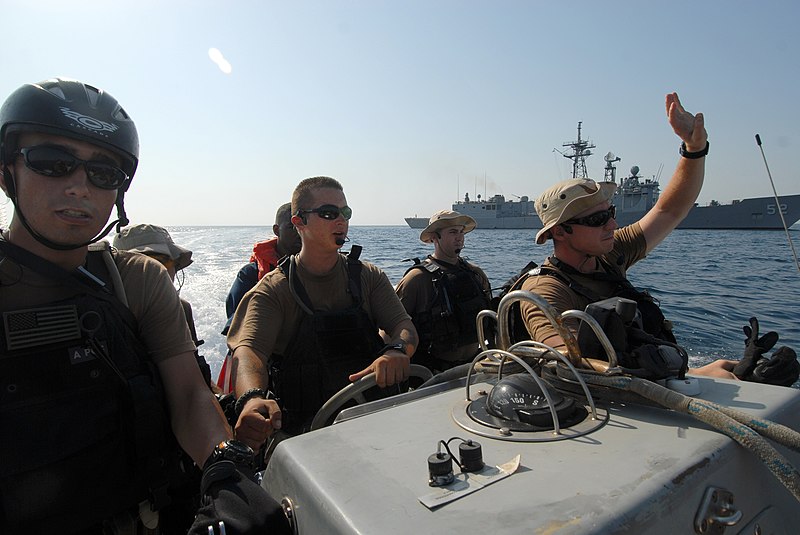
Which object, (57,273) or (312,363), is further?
(312,363)

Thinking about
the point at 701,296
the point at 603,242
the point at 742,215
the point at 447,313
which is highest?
the point at 742,215

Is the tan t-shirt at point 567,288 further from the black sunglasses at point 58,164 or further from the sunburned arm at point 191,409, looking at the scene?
the black sunglasses at point 58,164

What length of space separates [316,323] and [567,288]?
4.74ft

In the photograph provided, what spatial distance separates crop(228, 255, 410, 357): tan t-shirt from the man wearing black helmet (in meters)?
0.83

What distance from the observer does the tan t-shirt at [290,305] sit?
2.64m

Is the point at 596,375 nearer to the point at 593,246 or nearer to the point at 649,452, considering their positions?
the point at 649,452

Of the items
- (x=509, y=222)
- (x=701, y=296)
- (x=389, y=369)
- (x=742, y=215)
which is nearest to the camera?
(x=389, y=369)

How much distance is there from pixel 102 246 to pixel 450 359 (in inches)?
140

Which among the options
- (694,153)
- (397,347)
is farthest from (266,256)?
(694,153)

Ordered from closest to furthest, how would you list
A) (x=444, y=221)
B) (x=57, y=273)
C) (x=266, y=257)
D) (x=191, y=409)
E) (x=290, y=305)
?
(x=57, y=273) → (x=191, y=409) → (x=290, y=305) → (x=266, y=257) → (x=444, y=221)

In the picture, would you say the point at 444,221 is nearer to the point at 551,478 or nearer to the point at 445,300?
the point at 445,300

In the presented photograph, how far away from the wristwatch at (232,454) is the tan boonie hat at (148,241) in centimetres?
241

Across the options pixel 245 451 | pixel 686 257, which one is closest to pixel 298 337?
pixel 245 451

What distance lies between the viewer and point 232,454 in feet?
4.85
